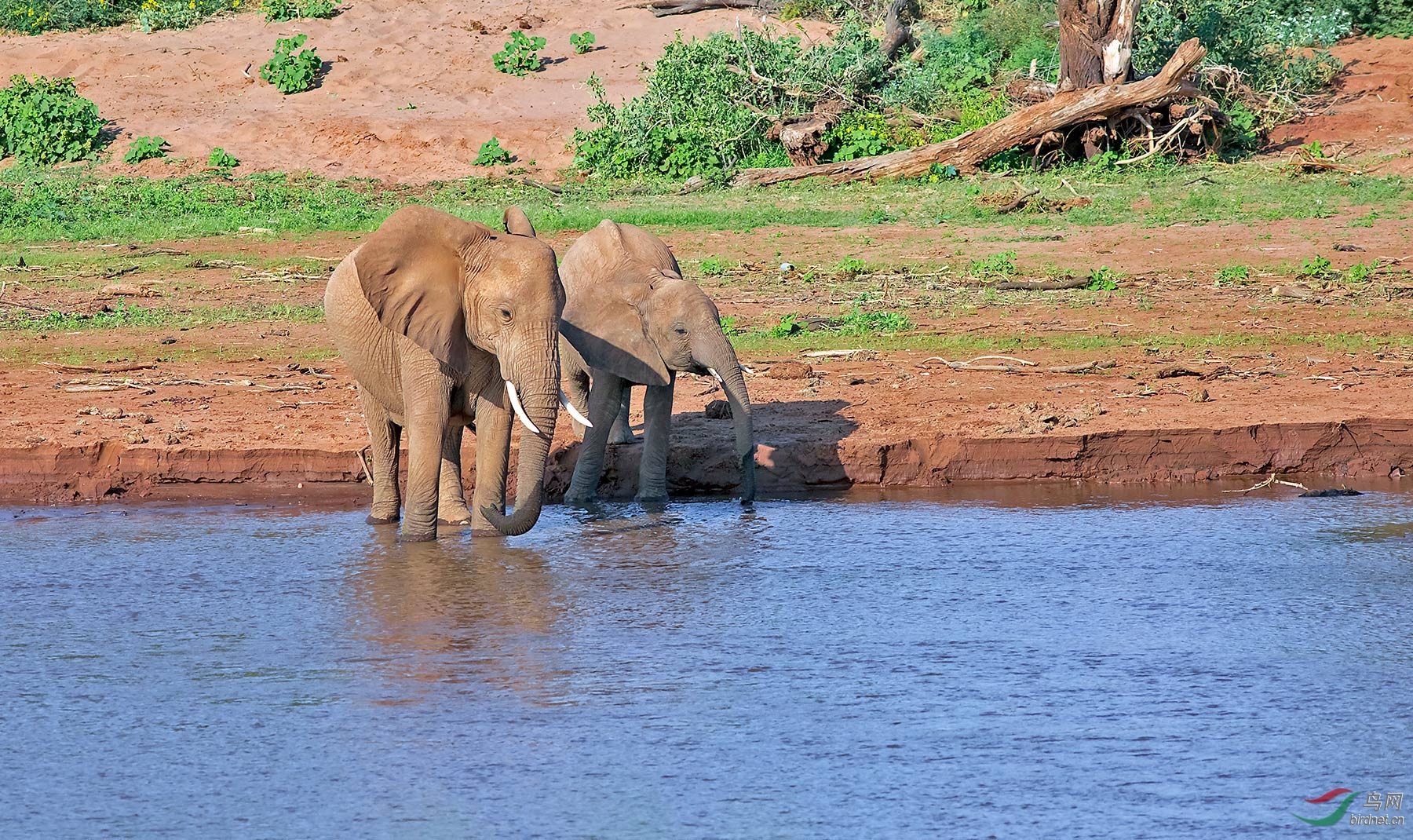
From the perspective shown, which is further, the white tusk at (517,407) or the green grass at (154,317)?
Result: the green grass at (154,317)

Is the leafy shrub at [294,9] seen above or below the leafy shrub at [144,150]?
above

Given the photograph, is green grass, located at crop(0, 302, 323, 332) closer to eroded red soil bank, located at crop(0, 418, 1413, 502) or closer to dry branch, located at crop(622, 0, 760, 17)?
eroded red soil bank, located at crop(0, 418, 1413, 502)

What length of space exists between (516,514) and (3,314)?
7815 millimetres

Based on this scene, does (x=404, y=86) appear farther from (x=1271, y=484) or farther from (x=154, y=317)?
(x=1271, y=484)

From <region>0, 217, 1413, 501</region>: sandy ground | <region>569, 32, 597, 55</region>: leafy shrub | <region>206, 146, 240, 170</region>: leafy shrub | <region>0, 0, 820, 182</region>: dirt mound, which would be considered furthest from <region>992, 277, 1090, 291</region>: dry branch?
<region>569, 32, 597, 55</region>: leafy shrub

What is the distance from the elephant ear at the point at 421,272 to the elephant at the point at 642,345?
142 cm

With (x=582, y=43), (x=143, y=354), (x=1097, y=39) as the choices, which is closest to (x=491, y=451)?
(x=143, y=354)

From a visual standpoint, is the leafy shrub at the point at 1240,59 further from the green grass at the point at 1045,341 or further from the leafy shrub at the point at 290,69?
the leafy shrub at the point at 290,69

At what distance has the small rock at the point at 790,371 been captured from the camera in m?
11.0

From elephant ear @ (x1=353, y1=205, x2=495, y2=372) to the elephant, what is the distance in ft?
4.66

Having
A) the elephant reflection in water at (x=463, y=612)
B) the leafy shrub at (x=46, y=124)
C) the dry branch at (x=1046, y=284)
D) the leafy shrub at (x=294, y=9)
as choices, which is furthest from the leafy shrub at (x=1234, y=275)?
the leafy shrub at (x=294, y=9)

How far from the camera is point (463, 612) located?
21.4ft

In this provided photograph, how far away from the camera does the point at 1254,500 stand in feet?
28.1

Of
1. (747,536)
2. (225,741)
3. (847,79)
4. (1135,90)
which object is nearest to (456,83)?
(847,79)
